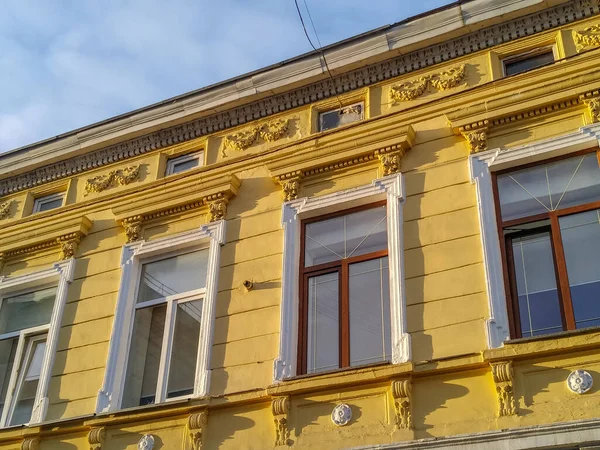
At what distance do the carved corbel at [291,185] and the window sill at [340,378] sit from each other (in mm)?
2615

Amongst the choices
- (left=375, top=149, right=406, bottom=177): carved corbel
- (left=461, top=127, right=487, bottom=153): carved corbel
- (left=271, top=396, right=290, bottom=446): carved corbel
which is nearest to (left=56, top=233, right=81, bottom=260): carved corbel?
(left=271, top=396, right=290, bottom=446): carved corbel

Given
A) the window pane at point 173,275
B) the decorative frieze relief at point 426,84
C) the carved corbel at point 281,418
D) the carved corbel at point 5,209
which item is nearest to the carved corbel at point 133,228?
Result: the window pane at point 173,275

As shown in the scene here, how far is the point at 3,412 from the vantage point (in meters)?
11.0

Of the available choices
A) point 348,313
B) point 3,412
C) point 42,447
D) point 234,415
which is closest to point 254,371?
point 234,415

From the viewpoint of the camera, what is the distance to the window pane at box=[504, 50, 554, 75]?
398 inches

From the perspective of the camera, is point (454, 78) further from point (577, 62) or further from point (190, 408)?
point (190, 408)

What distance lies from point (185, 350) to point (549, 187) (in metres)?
4.88

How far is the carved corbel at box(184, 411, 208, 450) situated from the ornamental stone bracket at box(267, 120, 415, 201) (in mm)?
3004

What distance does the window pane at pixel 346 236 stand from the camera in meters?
9.78

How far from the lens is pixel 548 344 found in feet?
25.4

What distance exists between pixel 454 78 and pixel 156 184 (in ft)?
14.7

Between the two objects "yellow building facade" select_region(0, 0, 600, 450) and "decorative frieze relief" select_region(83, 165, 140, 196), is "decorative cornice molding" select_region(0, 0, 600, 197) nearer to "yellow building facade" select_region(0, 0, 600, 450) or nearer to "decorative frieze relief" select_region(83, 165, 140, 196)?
"yellow building facade" select_region(0, 0, 600, 450)

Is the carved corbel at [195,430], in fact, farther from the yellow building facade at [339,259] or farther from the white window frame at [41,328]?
the white window frame at [41,328]

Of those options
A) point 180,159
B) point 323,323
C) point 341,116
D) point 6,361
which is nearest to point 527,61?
point 341,116
